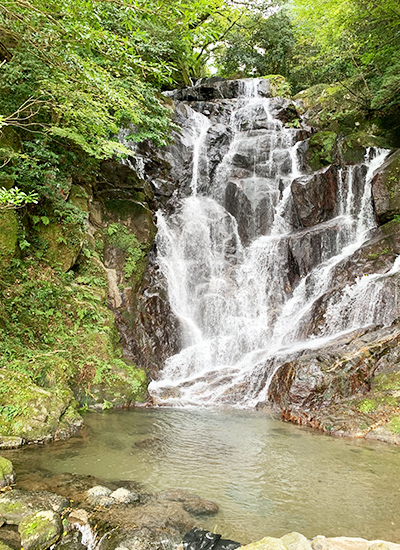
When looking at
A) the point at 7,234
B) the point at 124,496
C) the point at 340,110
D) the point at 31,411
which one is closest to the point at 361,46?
the point at 340,110

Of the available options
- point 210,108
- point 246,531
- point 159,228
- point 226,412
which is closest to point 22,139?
point 159,228

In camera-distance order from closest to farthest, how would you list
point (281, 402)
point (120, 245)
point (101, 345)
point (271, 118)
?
point (281, 402)
point (101, 345)
point (120, 245)
point (271, 118)

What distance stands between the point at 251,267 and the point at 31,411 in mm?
9907

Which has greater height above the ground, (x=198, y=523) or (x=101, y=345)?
(x=101, y=345)

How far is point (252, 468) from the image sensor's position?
5504 mm

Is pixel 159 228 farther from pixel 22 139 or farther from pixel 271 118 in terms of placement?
pixel 271 118

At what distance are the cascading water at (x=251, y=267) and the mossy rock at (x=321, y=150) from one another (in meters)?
0.74

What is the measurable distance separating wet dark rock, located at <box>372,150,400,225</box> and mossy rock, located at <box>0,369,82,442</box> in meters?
11.7

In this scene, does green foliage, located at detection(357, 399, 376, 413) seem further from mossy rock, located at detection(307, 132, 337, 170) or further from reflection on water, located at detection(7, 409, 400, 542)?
mossy rock, located at detection(307, 132, 337, 170)

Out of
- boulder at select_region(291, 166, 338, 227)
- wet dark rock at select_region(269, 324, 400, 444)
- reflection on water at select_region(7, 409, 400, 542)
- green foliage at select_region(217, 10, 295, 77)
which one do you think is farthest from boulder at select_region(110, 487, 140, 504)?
green foliage at select_region(217, 10, 295, 77)

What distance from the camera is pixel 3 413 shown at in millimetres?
5969

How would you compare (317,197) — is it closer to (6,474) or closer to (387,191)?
(387,191)

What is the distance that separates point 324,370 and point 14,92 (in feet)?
29.3

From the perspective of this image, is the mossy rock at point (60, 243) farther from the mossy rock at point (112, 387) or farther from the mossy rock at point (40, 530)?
the mossy rock at point (40, 530)
